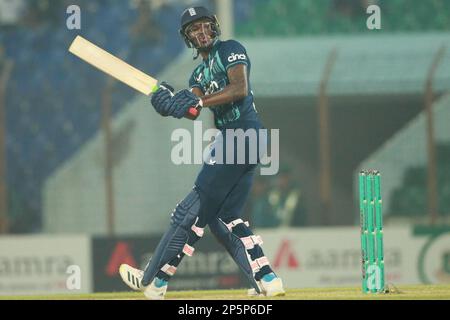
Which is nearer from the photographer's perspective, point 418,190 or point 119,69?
point 119,69

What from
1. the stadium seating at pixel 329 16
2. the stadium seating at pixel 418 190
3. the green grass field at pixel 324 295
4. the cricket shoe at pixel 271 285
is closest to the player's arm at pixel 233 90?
the cricket shoe at pixel 271 285

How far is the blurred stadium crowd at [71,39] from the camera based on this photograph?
1606 centimetres

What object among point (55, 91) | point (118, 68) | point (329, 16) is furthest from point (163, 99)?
point (329, 16)

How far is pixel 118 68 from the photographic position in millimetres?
9297

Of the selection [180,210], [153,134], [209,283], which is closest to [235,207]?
[180,210]

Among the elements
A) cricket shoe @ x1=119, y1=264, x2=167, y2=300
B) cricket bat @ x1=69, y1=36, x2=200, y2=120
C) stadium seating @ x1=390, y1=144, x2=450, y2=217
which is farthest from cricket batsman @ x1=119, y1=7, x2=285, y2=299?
stadium seating @ x1=390, y1=144, x2=450, y2=217

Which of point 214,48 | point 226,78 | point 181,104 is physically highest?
point 214,48

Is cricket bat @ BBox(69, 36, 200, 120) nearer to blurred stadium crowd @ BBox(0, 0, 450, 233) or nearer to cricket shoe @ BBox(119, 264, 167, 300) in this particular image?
cricket shoe @ BBox(119, 264, 167, 300)

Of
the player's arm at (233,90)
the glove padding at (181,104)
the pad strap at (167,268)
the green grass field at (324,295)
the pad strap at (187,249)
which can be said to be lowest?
the green grass field at (324,295)

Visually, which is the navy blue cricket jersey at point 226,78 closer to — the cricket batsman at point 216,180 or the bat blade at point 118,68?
the cricket batsman at point 216,180

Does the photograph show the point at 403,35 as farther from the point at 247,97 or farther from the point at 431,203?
the point at 247,97

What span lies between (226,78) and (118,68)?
0.79 meters

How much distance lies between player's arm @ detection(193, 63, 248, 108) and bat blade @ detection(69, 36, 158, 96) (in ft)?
1.47

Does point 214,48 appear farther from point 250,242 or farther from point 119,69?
point 250,242
